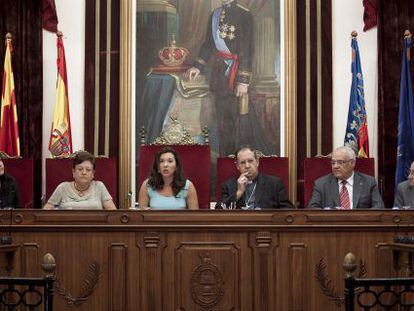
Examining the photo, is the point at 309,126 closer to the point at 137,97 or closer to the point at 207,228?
the point at 137,97

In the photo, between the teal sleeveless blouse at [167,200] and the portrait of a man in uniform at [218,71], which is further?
the portrait of a man in uniform at [218,71]

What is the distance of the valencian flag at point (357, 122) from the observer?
288 inches

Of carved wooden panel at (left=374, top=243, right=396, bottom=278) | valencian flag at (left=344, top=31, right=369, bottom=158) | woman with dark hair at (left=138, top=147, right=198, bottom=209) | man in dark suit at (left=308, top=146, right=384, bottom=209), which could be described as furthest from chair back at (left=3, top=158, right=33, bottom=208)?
carved wooden panel at (left=374, top=243, right=396, bottom=278)

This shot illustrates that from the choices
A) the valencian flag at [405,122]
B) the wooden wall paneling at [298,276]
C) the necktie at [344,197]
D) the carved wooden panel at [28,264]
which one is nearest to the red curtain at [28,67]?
the carved wooden panel at [28,264]

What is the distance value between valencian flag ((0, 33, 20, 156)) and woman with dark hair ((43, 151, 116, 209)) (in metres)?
1.65

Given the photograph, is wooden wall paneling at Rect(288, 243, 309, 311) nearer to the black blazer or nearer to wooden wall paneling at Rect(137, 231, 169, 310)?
wooden wall paneling at Rect(137, 231, 169, 310)

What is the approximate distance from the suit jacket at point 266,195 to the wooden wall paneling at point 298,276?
78 centimetres

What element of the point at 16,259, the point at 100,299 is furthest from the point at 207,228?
the point at 16,259

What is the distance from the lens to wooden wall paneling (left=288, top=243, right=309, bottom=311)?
487 centimetres

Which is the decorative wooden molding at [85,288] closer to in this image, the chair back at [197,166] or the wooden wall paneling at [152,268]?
the wooden wall paneling at [152,268]

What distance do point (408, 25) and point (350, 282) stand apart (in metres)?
5.19

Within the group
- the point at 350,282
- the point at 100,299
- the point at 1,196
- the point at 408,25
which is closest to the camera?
the point at 350,282

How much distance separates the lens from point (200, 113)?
776 cm

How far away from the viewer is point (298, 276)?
489 centimetres
